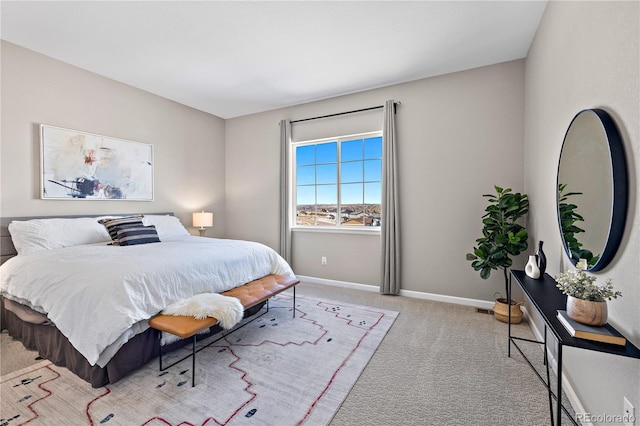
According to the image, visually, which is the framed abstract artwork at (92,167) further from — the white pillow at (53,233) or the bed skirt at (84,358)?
the bed skirt at (84,358)

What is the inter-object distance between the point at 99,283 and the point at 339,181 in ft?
10.2

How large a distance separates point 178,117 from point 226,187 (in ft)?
4.60

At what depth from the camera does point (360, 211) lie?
4031 mm

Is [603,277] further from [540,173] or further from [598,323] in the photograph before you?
[540,173]

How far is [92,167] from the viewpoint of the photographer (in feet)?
10.9

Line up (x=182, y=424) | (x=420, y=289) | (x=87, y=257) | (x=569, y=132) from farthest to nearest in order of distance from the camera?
(x=420, y=289) → (x=87, y=257) → (x=569, y=132) → (x=182, y=424)

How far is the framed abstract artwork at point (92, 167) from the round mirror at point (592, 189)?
4.53 metres

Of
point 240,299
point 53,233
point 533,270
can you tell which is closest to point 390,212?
point 533,270

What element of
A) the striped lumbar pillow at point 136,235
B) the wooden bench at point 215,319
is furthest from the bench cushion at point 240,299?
the striped lumbar pillow at point 136,235

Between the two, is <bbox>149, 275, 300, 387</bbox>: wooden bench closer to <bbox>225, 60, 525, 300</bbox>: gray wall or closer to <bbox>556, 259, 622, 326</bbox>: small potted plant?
<bbox>225, 60, 525, 300</bbox>: gray wall

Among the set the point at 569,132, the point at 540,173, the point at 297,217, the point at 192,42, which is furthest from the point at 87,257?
the point at 540,173

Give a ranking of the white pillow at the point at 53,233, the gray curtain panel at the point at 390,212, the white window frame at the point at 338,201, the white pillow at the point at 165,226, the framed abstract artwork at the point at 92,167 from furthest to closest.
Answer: the white window frame at the point at 338,201 < the gray curtain panel at the point at 390,212 < the white pillow at the point at 165,226 < the framed abstract artwork at the point at 92,167 < the white pillow at the point at 53,233

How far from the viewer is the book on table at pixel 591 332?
3.34 ft

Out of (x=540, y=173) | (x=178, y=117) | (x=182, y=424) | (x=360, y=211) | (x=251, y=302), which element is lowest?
(x=182, y=424)
